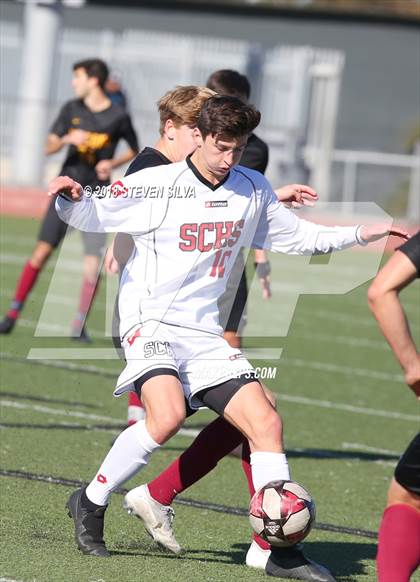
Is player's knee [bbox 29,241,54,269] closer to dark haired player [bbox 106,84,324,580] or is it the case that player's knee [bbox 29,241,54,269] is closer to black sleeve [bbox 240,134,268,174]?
black sleeve [bbox 240,134,268,174]

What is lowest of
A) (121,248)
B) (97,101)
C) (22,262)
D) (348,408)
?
(22,262)

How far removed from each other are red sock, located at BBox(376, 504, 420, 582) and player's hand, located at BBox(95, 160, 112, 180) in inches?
280

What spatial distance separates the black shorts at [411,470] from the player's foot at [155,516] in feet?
4.47

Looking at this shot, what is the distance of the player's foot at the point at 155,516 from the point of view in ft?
17.4

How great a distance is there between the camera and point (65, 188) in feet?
16.3

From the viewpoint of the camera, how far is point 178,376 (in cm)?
512

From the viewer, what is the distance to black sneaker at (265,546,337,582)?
509cm

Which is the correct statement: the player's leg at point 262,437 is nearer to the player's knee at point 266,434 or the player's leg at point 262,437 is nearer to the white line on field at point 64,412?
the player's knee at point 266,434

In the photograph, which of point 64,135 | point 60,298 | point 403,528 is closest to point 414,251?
point 403,528

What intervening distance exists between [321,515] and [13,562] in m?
1.99

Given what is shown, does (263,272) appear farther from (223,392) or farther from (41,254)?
(41,254)

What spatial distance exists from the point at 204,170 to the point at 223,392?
86cm

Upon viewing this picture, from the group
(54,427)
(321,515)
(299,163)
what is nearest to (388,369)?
(54,427)

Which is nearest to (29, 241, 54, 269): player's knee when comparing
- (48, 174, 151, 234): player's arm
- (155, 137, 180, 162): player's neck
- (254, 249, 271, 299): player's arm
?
(254, 249, 271, 299): player's arm
